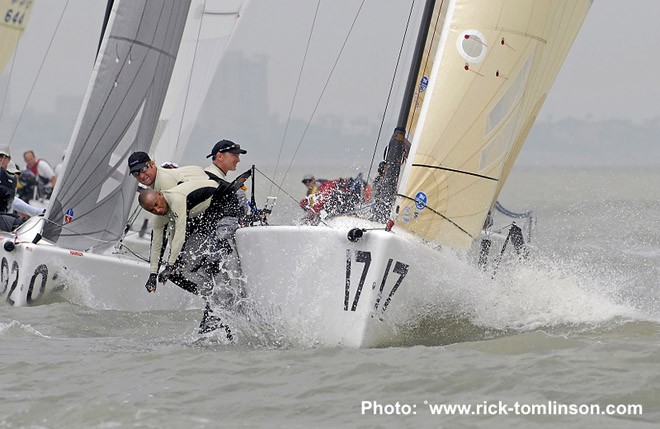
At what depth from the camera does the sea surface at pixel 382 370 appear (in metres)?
4.61

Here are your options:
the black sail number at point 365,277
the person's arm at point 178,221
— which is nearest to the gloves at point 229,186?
the person's arm at point 178,221

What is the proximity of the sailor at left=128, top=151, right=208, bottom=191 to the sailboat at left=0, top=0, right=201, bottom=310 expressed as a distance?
7.16ft

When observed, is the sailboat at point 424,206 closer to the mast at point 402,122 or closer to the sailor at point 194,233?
the mast at point 402,122

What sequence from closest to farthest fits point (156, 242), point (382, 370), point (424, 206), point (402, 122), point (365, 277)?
point (382, 370)
point (365, 277)
point (424, 206)
point (156, 242)
point (402, 122)

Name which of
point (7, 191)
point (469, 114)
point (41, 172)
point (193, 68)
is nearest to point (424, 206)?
point (469, 114)

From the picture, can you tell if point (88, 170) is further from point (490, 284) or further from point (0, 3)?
point (0, 3)

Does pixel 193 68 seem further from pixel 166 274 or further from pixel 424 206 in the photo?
pixel 424 206

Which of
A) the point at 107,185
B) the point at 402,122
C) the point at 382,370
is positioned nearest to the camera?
the point at 382,370

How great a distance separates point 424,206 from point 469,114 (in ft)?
1.98

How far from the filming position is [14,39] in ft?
44.7

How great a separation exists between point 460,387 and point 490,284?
1.57 metres

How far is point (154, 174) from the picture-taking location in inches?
255

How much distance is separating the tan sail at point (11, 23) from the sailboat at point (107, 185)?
417 centimetres

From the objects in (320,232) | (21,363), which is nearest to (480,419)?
(320,232)
